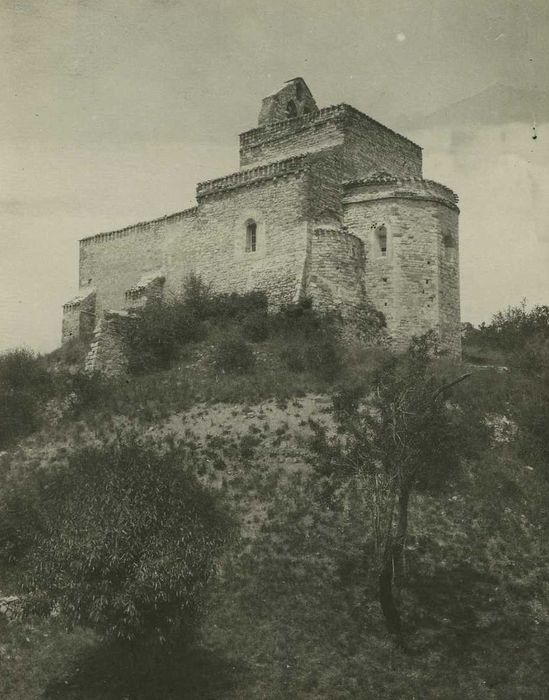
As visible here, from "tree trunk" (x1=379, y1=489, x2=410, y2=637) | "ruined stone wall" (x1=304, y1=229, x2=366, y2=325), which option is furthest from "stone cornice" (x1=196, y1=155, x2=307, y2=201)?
"tree trunk" (x1=379, y1=489, x2=410, y2=637)

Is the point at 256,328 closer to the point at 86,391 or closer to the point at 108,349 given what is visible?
the point at 108,349

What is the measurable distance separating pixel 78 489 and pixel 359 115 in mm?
20620

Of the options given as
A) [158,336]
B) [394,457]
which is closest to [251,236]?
[158,336]

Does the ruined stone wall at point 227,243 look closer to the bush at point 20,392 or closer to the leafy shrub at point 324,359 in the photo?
the leafy shrub at point 324,359

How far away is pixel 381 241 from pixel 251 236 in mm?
5053

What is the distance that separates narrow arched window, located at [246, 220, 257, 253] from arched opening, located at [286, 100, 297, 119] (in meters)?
7.32

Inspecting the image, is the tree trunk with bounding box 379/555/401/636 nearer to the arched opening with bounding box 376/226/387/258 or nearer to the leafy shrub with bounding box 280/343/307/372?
the leafy shrub with bounding box 280/343/307/372

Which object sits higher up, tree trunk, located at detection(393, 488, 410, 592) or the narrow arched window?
the narrow arched window

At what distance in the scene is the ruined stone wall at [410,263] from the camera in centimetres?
2645

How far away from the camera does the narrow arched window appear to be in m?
28.7

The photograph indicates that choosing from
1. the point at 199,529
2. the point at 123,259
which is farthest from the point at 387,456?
the point at 123,259

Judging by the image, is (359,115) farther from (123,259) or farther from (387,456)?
(387,456)

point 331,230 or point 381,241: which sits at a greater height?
point 331,230

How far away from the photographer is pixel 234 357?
79.8 ft
